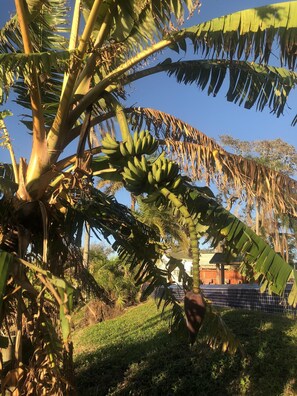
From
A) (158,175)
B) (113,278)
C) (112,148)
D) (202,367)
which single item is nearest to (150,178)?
(158,175)

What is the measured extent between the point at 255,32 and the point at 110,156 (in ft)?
6.28

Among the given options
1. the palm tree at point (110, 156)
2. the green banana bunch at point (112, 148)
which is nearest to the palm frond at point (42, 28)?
the palm tree at point (110, 156)

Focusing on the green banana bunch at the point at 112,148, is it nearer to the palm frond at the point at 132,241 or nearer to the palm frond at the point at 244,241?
the palm frond at the point at 244,241

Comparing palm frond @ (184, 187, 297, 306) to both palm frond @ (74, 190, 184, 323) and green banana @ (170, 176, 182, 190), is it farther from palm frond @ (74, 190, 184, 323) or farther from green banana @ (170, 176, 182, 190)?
palm frond @ (74, 190, 184, 323)

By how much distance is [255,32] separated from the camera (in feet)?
13.6

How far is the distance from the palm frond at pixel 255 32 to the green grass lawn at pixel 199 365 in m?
3.81

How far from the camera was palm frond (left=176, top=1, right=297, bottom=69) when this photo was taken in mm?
4055

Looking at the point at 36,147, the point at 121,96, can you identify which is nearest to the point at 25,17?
the point at 36,147

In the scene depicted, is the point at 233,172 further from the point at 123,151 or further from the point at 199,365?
the point at 199,365

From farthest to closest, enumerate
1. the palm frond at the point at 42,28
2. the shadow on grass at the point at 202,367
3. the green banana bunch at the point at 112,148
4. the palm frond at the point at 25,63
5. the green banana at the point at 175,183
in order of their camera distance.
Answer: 1. the shadow on grass at the point at 202,367
2. the palm frond at the point at 42,28
3. the green banana bunch at the point at 112,148
4. the green banana at the point at 175,183
5. the palm frond at the point at 25,63

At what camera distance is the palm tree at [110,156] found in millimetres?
4059

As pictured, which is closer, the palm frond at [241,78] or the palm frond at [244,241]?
the palm frond at [244,241]

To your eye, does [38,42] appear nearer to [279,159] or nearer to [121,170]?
[121,170]

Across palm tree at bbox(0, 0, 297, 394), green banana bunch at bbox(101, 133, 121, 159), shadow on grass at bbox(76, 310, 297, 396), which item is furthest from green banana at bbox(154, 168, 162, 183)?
shadow on grass at bbox(76, 310, 297, 396)
